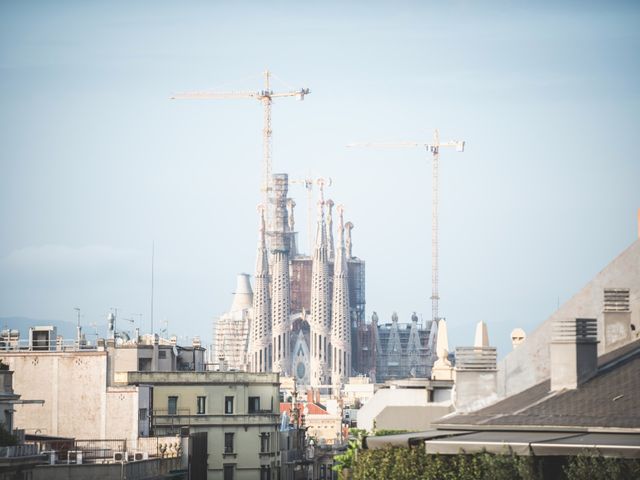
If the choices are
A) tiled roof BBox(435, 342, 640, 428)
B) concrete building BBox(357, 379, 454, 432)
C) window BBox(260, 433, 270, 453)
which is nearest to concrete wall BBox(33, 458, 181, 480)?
concrete building BBox(357, 379, 454, 432)

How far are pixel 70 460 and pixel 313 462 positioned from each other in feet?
153

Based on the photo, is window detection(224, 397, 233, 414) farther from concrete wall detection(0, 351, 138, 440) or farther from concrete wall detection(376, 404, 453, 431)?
concrete wall detection(376, 404, 453, 431)

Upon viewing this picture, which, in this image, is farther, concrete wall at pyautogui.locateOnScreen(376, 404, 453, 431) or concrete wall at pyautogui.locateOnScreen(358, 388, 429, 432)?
concrete wall at pyautogui.locateOnScreen(358, 388, 429, 432)

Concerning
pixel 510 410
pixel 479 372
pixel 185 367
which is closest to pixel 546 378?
pixel 479 372

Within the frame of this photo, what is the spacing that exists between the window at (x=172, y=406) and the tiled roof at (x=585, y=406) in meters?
34.1

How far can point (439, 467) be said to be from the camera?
23.6 metres

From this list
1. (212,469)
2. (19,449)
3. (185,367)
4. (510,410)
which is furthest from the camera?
(185,367)

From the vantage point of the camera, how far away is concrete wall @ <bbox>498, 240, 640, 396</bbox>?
27953 mm

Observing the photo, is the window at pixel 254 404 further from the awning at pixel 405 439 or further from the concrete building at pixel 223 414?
the awning at pixel 405 439

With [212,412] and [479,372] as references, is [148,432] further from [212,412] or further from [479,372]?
[479,372]

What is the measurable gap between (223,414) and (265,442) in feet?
8.57

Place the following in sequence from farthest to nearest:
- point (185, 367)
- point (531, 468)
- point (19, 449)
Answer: point (185, 367) < point (19, 449) < point (531, 468)

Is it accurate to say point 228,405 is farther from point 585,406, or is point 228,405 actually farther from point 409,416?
point 585,406

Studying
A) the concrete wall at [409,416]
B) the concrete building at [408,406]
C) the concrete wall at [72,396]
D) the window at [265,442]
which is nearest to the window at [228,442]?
the window at [265,442]
